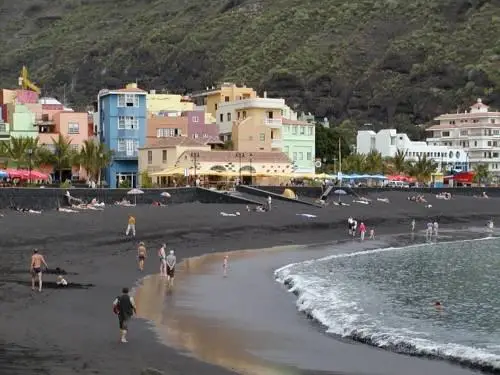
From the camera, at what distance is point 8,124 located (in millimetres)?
76188

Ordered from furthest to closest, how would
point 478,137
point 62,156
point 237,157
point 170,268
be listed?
point 478,137
point 237,157
point 62,156
point 170,268

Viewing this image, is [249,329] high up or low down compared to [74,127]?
down

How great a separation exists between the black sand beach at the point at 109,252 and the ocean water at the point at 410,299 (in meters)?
5.79

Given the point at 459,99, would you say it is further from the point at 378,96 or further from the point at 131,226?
the point at 131,226

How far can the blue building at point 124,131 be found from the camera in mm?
75812

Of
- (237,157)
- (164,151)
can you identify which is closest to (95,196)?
(164,151)

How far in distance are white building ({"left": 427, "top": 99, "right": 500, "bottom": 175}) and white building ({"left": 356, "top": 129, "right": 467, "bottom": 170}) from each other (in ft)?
12.3

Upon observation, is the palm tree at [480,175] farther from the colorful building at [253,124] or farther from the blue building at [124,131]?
the blue building at [124,131]

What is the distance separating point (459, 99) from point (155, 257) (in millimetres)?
125661

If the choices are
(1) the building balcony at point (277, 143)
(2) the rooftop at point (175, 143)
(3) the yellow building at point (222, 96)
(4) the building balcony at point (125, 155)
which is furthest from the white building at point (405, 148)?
(4) the building balcony at point (125, 155)

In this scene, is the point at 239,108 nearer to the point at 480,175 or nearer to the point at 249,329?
the point at 480,175

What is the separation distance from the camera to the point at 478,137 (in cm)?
12294

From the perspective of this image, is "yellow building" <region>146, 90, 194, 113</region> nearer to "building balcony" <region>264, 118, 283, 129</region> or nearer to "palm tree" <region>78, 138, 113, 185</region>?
"building balcony" <region>264, 118, 283, 129</region>

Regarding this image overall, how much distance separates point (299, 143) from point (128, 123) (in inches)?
710
